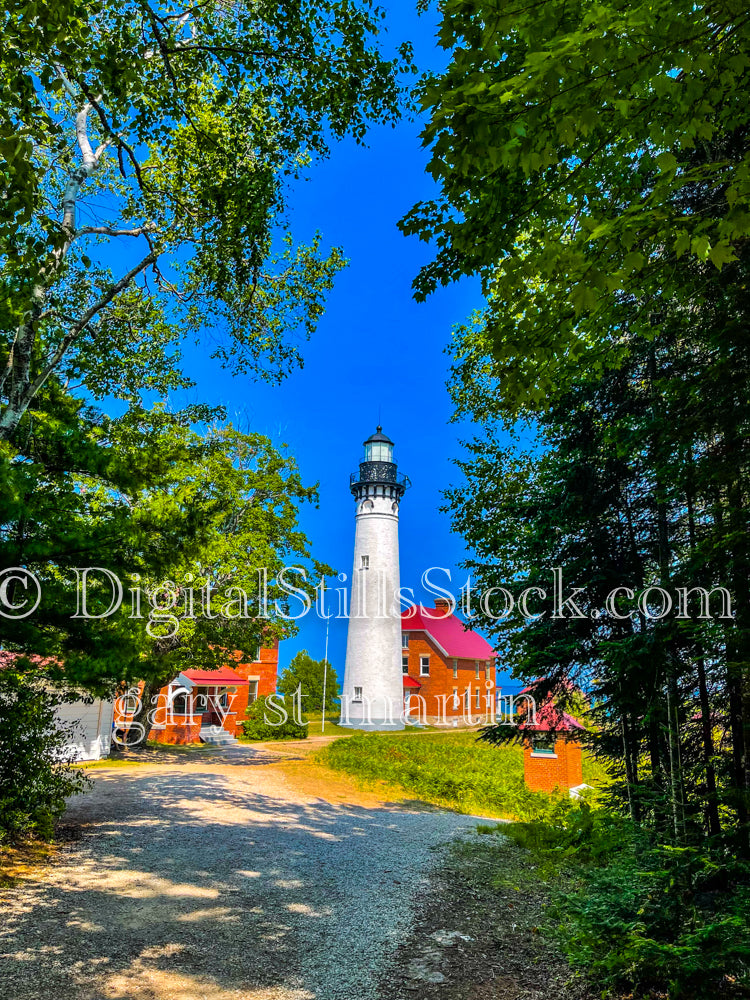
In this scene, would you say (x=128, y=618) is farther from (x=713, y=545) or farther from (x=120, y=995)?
(x=713, y=545)

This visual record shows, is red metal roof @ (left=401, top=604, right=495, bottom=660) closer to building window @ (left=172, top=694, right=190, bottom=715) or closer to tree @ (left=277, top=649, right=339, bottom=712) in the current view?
tree @ (left=277, top=649, right=339, bottom=712)

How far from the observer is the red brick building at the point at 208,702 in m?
29.3

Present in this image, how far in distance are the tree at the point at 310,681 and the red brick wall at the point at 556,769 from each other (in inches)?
910

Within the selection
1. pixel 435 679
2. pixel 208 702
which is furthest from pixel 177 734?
pixel 435 679

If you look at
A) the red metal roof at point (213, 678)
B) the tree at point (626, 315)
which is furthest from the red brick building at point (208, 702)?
the tree at point (626, 315)

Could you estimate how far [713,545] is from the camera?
536cm

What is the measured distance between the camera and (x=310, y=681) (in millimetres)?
40219

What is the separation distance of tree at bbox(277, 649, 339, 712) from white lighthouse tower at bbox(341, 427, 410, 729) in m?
3.33

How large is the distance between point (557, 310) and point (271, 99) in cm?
656

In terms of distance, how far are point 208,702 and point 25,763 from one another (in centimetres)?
2471

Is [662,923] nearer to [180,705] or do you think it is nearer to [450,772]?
[450,772]

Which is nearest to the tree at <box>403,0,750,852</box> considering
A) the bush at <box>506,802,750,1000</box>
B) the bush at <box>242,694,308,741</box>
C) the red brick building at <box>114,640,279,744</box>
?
the bush at <box>506,802,750,1000</box>

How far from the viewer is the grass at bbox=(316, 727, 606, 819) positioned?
16562 millimetres

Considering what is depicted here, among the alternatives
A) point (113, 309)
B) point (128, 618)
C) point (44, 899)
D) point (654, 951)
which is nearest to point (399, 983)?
point (654, 951)
